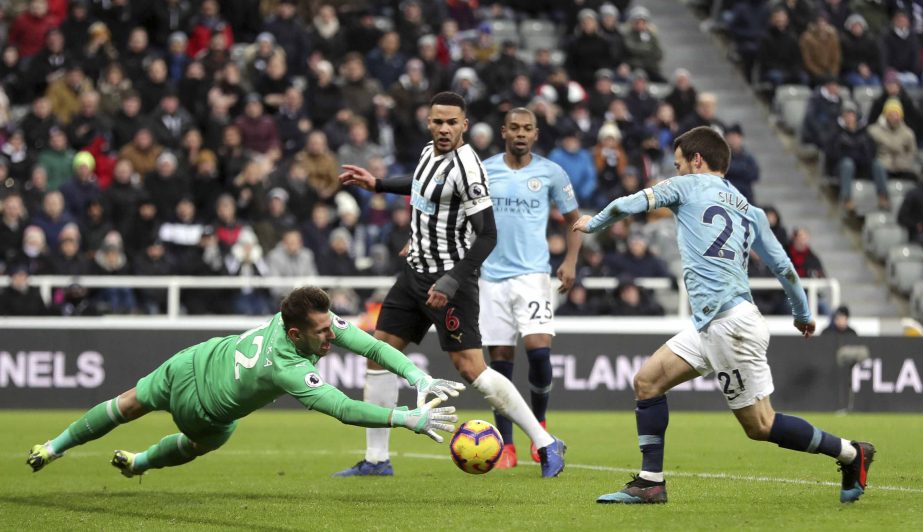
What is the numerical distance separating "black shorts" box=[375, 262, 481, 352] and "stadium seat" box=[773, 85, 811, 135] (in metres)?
16.6

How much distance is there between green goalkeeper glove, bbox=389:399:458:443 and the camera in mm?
8031

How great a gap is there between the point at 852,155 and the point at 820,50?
2.40 m

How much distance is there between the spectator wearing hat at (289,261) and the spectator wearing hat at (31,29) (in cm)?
602

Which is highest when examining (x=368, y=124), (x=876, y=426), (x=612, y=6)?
(x=612, y=6)

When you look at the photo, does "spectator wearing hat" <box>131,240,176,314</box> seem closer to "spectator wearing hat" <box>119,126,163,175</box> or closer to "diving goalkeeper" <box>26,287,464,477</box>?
"spectator wearing hat" <box>119,126,163,175</box>

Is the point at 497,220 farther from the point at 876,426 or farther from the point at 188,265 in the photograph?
the point at 188,265

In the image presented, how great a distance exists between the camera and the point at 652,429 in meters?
8.68

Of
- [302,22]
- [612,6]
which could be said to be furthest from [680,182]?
[612,6]

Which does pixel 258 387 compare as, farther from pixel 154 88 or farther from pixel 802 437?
pixel 154 88

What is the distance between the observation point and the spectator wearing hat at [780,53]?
84.6 ft

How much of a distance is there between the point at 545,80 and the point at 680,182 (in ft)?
50.0

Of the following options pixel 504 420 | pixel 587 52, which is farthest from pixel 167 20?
pixel 504 420

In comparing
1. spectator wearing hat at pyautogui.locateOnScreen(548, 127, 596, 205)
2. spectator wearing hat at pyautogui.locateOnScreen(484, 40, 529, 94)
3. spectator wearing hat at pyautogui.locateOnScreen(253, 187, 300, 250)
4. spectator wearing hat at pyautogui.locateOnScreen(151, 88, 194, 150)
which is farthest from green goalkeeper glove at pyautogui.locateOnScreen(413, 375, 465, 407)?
spectator wearing hat at pyautogui.locateOnScreen(484, 40, 529, 94)

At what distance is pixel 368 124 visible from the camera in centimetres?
2227
